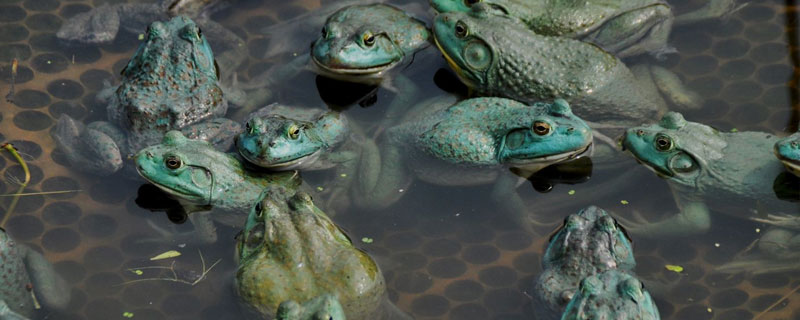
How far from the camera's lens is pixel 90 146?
6.39m

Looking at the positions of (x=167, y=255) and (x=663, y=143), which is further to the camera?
(x=663, y=143)

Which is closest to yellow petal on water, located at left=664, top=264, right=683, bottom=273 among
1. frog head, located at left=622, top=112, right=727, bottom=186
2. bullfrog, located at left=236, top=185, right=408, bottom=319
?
frog head, located at left=622, top=112, right=727, bottom=186

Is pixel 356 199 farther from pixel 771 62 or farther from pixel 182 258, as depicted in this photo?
pixel 771 62

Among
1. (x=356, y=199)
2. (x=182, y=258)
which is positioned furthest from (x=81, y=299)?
(x=356, y=199)

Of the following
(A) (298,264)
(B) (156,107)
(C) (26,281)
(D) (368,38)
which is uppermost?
(D) (368,38)

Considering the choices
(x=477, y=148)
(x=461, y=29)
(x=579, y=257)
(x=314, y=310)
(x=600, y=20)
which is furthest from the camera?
(x=600, y=20)

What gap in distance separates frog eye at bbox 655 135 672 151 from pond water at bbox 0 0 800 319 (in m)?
0.33

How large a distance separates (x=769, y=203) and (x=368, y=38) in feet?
10.4

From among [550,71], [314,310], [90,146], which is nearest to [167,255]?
[90,146]

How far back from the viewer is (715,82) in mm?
7148

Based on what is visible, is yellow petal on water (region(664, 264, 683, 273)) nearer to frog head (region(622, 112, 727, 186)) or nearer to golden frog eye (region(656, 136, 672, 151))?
frog head (region(622, 112, 727, 186))

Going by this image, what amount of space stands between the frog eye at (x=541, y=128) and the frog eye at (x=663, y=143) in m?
0.78

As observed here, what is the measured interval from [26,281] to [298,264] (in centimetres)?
184

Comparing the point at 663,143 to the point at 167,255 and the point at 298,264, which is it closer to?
the point at 298,264
